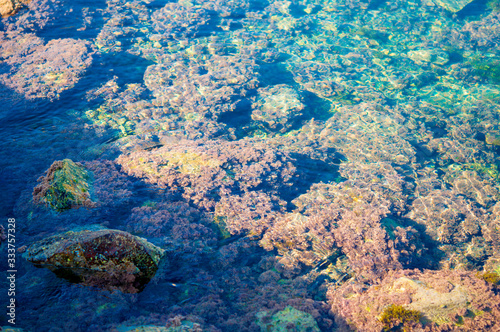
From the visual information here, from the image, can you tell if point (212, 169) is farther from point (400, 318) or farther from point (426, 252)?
point (426, 252)

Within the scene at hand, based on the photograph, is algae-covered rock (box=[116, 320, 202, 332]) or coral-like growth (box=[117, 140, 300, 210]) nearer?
algae-covered rock (box=[116, 320, 202, 332])

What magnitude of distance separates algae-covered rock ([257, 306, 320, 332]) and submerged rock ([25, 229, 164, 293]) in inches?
78.0

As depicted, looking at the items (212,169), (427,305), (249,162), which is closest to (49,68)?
(212,169)

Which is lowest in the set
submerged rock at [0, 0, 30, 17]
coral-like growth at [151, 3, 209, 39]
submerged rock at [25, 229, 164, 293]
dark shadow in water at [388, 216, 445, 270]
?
dark shadow in water at [388, 216, 445, 270]

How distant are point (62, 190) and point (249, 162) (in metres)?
4.20

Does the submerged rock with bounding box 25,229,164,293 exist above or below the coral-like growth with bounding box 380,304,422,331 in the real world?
above

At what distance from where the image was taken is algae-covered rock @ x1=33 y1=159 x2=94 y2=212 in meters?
4.88

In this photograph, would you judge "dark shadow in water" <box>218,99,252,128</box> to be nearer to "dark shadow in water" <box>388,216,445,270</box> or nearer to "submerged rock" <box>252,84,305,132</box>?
"submerged rock" <box>252,84,305,132</box>

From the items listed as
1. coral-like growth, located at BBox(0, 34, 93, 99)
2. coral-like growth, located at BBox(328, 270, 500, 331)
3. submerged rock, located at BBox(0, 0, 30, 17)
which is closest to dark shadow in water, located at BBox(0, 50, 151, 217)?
coral-like growth, located at BBox(0, 34, 93, 99)

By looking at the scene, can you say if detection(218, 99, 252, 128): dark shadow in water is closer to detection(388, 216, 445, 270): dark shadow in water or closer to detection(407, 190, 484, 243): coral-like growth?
detection(388, 216, 445, 270): dark shadow in water

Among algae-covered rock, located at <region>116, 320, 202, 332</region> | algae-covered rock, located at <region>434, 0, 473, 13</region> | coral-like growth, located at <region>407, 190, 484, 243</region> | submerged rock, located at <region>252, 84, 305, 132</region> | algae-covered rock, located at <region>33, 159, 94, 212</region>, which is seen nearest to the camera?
algae-covered rock, located at <region>116, 320, 202, 332</region>

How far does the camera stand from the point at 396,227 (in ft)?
19.0

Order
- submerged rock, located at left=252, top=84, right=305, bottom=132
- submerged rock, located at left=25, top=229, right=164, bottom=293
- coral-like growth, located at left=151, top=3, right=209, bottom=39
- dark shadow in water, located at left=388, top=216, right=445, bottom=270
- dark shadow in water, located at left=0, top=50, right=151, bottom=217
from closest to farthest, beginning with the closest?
submerged rock, located at left=25, top=229, right=164, bottom=293 → dark shadow in water, located at left=388, top=216, right=445, bottom=270 → dark shadow in water, located at left=0, top=50, right=151, bottom=217 → submerged rock, located at left=252, top=84, right=305, bottom=132 → coral-like growth, located at left=151, top=3, right=209, bottom=39

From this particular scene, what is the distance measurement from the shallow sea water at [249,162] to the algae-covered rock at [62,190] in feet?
0.35
